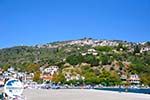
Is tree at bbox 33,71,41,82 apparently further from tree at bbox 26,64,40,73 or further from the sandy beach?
the sandy beach

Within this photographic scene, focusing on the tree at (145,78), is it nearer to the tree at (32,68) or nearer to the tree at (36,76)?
the tree at (36,76)

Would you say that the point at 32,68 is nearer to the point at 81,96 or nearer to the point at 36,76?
the point at 36,76

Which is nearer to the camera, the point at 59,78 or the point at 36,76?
the point at 59,78

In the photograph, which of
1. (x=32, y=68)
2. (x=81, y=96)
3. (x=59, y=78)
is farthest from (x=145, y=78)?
(x=81, y=96)

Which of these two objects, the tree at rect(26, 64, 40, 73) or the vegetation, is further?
the tree at rect(26, 64, 40, 73)

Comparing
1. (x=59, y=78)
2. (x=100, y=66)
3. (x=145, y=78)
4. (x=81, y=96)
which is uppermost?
(x=100, y=66)

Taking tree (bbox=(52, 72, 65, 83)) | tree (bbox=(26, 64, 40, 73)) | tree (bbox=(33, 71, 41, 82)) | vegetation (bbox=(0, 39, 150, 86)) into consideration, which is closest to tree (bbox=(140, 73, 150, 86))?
vegetation (bbox=(0, 39, 150, 86))

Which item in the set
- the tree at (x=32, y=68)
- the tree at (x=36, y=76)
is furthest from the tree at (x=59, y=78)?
the tree at (x=32, y=68)

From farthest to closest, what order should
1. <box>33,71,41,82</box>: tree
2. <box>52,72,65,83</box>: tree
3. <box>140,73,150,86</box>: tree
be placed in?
1. <box>33,71,41,82</box>: tree
2. <box>52,72,65,83</box>: tree
3. <box>140,73,150,86</box>: tree

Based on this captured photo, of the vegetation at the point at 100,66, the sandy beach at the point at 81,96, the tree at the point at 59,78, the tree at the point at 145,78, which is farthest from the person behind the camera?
the tree at the point at 59,78

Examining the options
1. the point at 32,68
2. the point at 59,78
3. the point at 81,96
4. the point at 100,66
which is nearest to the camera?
the point at 81,96

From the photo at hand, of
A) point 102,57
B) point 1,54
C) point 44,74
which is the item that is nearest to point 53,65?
point 44,74

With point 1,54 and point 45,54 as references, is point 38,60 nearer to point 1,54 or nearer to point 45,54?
point 45,54

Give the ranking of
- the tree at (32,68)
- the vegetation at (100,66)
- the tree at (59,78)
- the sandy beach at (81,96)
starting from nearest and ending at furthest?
the sandy beach at (81,96) → the vegetation at (100,66) → the tree at (59,78) → the tree at (32,68)
